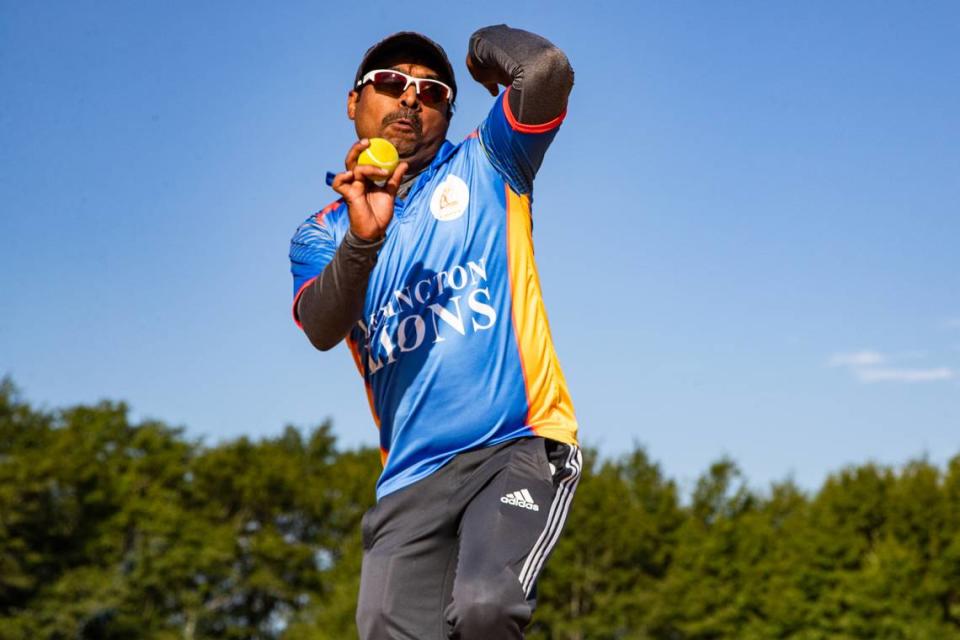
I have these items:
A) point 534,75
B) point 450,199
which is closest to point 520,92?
point 534,75

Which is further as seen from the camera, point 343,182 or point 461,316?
point 461,316

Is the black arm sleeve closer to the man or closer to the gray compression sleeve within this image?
the man

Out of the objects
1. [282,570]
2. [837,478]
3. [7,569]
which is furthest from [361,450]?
[837,478]

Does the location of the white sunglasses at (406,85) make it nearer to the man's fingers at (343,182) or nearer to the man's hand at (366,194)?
the man's hand at (366,194)

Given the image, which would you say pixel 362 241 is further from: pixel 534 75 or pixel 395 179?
pixel 534 75

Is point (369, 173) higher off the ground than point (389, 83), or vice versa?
point (389, 83)

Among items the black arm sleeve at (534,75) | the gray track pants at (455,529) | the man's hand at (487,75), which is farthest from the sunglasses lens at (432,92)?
the gray track pants at (455,529)

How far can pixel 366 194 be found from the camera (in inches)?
179

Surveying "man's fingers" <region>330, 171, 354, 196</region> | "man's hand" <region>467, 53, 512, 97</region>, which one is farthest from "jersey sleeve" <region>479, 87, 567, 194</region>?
"man's fingers" <region>330, 171, 354, 196</region>

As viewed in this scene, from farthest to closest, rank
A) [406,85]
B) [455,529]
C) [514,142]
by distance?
[406,85] < [514,142] < [455,529]

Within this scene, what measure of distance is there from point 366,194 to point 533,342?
3.40 feet

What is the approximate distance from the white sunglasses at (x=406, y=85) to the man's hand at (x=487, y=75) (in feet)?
0.90

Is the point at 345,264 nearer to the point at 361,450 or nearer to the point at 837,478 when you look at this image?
the point at 837,478

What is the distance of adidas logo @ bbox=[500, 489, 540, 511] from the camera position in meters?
4.54
